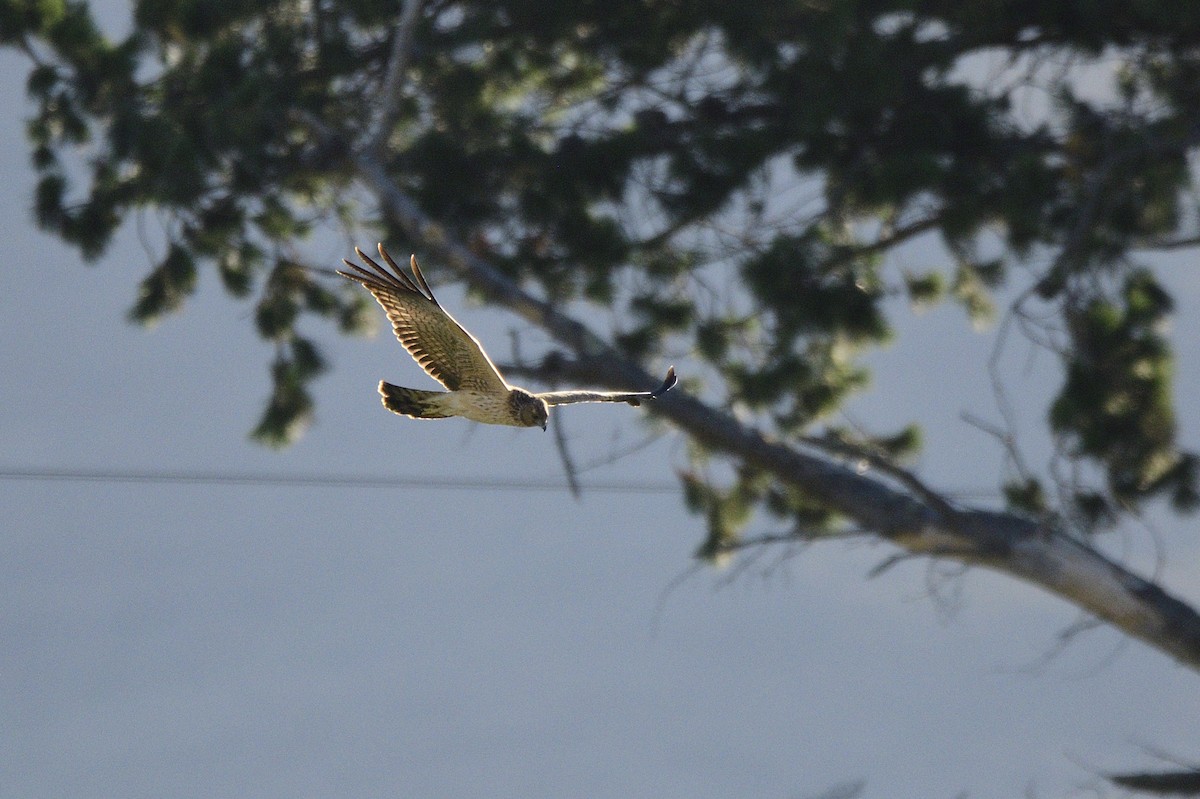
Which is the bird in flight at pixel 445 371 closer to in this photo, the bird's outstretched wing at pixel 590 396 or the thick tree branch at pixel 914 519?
the bird's outstretched wing at pixel 590 396

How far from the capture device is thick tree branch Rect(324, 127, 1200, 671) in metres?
7.18

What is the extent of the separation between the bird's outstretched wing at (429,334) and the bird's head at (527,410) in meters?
0.03

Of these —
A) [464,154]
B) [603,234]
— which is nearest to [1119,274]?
[603,234]

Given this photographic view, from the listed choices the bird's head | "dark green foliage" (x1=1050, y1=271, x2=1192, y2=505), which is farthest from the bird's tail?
"dark green foliage" (x1=1050, y1=271, x2=1192, y2=505)

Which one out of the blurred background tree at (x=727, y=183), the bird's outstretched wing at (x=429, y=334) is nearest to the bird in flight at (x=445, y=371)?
the bird's outstretched wing at (x=429, y=334)

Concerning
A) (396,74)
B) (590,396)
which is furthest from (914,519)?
(590,396)

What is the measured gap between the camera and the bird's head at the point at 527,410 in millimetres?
3779

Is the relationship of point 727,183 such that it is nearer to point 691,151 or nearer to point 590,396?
point 691,151

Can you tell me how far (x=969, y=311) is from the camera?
8688 mm

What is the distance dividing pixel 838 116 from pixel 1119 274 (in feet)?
4.52

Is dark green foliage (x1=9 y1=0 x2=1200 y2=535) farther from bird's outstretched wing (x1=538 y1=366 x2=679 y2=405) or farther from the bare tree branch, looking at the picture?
bird's outstretched wing (x1=538 y1=366 x2=679 y2=405)

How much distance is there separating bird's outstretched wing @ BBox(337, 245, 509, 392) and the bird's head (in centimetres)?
3

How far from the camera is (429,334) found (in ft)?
12.6

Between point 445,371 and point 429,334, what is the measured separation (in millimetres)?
93
